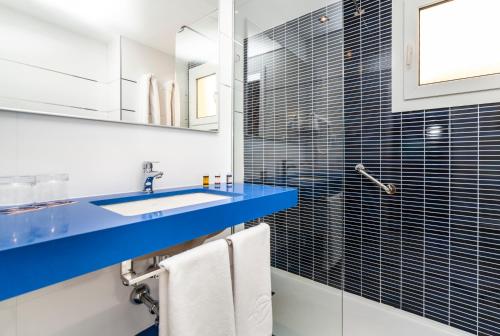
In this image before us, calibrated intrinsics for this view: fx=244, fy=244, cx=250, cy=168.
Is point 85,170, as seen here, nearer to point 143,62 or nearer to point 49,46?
point 49,46

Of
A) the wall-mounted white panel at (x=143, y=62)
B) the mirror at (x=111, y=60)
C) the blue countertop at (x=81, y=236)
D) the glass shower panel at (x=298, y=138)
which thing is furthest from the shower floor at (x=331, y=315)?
the wall-mounted white panel at (x=143, y=62)

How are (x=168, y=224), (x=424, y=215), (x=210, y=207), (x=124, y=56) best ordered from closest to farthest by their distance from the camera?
(x=168, y=224) → (x=210, y=207) → (x=124, y=56) → (x=424, y=215)

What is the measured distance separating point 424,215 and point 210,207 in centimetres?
121

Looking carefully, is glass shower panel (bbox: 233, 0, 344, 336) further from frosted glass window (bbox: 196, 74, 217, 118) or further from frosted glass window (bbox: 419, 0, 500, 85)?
frosted glass window (bbox: 419, 0, 500, 85)

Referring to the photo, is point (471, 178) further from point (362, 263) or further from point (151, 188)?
point (151, 188)

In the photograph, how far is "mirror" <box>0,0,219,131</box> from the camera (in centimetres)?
89

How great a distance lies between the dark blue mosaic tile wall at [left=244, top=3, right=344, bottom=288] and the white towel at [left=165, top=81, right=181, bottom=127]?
0.65 metres

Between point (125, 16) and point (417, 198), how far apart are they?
1784mm

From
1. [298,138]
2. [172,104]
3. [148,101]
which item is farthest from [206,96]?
[298,138]

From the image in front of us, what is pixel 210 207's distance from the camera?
2.84 feet

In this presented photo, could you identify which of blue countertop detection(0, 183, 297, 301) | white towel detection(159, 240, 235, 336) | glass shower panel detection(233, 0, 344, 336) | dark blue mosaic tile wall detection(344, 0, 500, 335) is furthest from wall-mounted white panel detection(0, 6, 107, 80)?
dark blue mosaic tile wall detection(344, 0, 500, 335)

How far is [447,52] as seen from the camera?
132cm

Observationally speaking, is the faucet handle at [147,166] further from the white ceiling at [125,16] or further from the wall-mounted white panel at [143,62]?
the white ceiling at [125,16]

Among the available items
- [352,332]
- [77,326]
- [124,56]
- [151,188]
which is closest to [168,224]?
[151,188]
